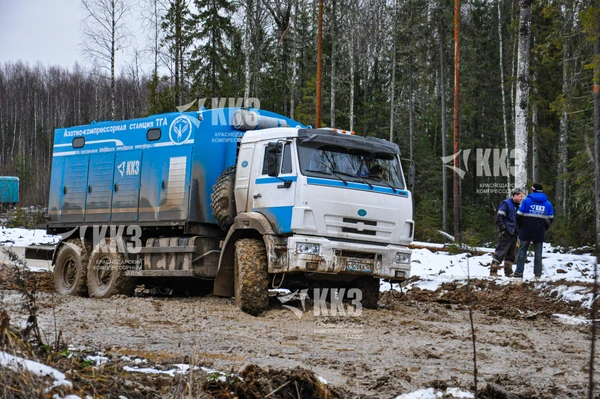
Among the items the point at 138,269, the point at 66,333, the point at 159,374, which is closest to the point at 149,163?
the point at 138,269

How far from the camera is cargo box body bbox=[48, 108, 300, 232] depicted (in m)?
12.4

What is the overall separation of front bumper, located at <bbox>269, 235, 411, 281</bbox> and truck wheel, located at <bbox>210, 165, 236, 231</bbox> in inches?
62.0

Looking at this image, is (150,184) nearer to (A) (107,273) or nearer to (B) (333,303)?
(A) (107,273)

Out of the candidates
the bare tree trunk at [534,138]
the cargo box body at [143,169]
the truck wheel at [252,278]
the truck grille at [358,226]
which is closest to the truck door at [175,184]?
the cargo box body at [143,169]

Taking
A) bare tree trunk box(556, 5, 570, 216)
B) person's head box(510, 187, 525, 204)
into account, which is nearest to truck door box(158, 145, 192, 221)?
person's head box(510, 187, 525, 204)

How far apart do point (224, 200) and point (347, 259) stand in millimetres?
2465

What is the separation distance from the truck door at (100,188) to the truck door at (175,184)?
1670 millimetres

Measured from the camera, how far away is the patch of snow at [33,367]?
4449mm

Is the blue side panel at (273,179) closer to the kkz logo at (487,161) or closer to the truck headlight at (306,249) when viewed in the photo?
the truck headlight at (306,249)

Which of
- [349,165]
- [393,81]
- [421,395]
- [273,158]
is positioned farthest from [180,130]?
[393,81]

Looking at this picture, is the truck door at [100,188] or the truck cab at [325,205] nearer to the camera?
the truck cab at [325,205]

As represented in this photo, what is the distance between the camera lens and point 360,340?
884 cm

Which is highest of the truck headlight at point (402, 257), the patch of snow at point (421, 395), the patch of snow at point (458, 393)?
the truck headlight at point (402, 257)

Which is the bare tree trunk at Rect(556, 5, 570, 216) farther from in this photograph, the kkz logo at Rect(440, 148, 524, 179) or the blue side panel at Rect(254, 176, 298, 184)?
the blue side panel at Rect(254, 176, 298, 184)
